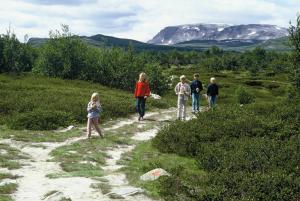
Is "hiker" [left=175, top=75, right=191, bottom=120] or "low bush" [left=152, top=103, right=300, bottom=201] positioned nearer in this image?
"low bush" [left=152, top=103, right=300, bottom=201]

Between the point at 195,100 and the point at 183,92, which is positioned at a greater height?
the point at 183,92

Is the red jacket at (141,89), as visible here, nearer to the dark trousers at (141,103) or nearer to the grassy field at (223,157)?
the dark trousers at (141,103)

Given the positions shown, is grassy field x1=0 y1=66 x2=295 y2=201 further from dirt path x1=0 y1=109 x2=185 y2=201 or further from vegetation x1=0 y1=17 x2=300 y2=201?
dirt path x1=0 y1=109 x2=185 y2=201

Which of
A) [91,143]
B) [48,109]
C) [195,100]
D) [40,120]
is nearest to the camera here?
[91,143]

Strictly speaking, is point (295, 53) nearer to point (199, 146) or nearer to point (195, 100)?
point (195, 100)

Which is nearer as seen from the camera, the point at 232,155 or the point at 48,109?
the point at 232,155

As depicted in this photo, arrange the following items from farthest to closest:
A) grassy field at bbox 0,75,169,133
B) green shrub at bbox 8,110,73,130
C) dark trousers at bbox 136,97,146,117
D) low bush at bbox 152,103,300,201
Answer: dark trousers at bbox 136,97,146,117 < grassy field at bbox 0,75,169,133 < green shrub at bbox 8,110,73,130 < low bush at bbox 152,103,300,201

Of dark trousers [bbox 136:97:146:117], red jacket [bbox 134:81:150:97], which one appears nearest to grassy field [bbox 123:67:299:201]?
red jacket [bbox 134:81:150:97]

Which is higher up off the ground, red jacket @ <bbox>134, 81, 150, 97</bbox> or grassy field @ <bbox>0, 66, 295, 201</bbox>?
red jacket @ <bbox>134, 81, 150, 97</bbox>

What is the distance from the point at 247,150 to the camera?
14.7m

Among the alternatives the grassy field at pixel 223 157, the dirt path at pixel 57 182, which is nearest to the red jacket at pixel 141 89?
the grassy field at pixel 223 157

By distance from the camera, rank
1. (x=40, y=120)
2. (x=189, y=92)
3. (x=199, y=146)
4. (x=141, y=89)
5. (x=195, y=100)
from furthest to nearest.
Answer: (x=195, y=100)
(x=189, y=92)
(x=141, y=89)
(x=40, y=120)
(x=199, y=146)

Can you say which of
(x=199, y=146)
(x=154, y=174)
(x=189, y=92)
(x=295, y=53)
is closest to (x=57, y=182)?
(x=154, y=174)

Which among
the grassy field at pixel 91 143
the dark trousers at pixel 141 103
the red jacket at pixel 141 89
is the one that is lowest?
the grassy field at pixel 91 143
